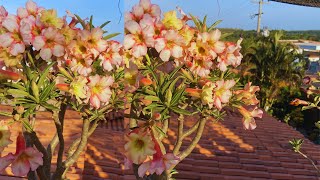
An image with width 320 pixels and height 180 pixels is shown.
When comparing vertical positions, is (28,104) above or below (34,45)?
below

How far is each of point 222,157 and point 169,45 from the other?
3114 millimetres

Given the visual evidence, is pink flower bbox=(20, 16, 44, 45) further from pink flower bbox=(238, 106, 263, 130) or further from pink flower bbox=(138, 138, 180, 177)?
pink flower bbox=(238, 106, 263, 130)

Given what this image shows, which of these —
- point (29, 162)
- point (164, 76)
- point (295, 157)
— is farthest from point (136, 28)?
point (295, 157)

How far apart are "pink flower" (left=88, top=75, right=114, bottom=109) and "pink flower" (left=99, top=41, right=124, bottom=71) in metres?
0.11

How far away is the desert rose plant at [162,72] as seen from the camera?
145 centimetres

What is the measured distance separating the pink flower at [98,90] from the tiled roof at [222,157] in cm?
207

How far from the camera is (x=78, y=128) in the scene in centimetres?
523

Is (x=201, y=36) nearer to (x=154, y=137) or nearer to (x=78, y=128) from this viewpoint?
(x=154, y=137)

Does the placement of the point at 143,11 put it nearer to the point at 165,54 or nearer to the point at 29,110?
the point at 165,54

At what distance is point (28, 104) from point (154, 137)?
1.39 ft

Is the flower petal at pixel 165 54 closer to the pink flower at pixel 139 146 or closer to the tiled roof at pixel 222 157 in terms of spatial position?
the pink flower at pixel 139 146

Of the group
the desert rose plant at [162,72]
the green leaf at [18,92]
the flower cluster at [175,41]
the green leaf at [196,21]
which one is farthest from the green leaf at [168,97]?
the green leaf at [18,92]

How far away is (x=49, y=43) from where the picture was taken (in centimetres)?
150

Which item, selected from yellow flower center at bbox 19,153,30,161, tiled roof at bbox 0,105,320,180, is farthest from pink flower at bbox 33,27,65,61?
tiled roof at bbox 0,105,320,180
